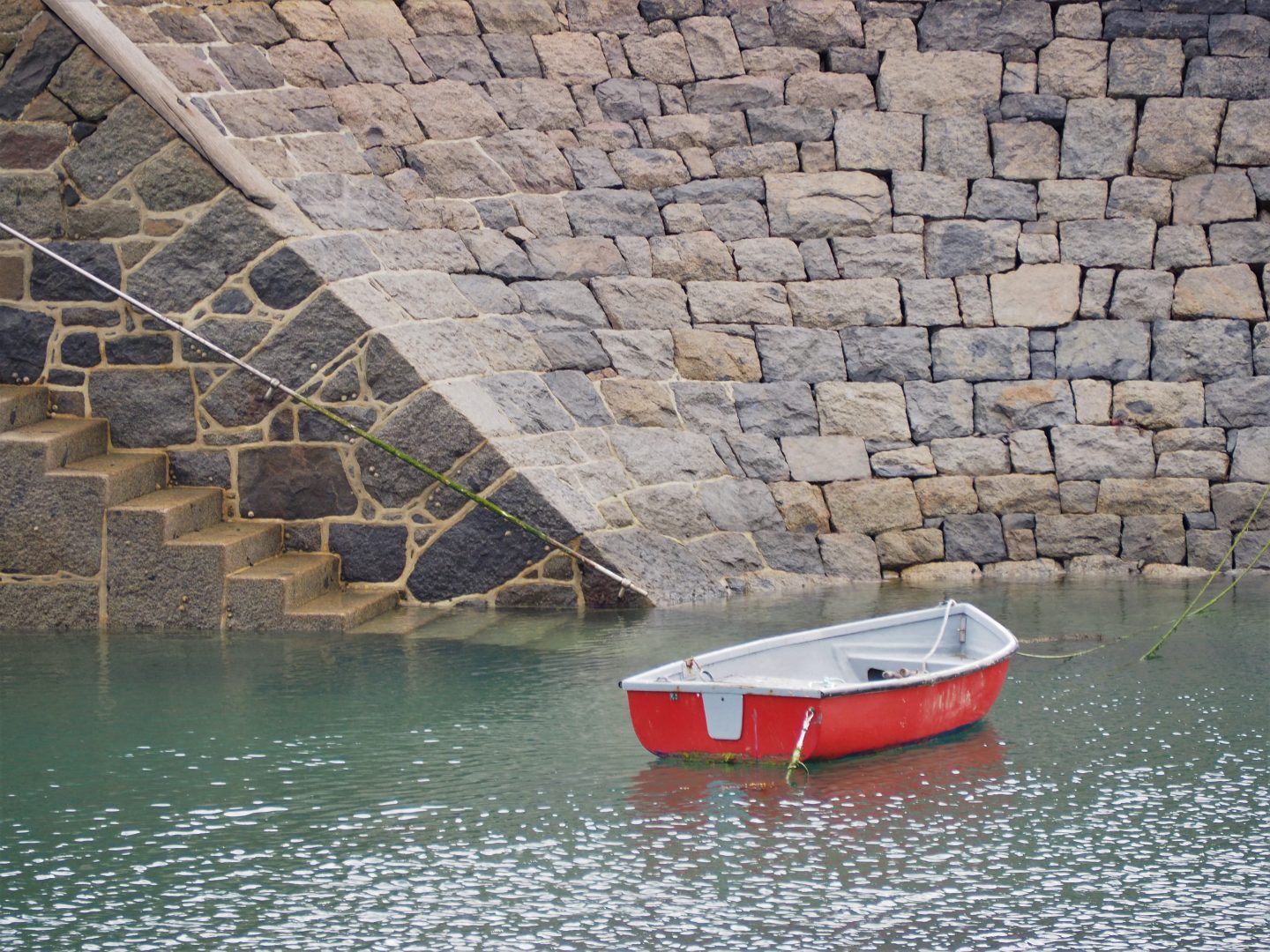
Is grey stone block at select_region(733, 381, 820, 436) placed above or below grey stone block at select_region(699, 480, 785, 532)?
above

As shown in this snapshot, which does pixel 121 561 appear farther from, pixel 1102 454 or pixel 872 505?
pixel 1102 454

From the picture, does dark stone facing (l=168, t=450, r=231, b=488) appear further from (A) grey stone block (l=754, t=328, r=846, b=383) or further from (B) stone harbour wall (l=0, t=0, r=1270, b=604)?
(A) grey stone block (l=754, t=328, r=846, b=383)

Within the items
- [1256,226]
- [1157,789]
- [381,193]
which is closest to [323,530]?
[381,193]

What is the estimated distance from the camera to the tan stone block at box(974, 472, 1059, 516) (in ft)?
36.9

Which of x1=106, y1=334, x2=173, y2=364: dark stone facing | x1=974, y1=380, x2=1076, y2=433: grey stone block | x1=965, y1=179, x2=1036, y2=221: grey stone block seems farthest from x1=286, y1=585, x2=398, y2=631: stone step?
x1=965, y1=179, x2=1036, y2=221: grey stone block

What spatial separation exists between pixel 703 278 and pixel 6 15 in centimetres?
451

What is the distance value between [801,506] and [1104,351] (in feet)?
7.70

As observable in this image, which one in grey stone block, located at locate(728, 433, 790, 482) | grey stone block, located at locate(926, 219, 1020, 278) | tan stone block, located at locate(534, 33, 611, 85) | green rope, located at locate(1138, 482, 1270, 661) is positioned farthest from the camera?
tan stone block, located at locate(534, 33, 611, 85)

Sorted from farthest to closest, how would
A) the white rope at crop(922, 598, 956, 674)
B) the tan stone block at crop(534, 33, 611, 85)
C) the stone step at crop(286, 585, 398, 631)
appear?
the tan stone block at crop(534, 33, 611, 85)
the stone step at crop(286, 585, 398, 631)
the white rope at crop(922, 598, 956, 674)

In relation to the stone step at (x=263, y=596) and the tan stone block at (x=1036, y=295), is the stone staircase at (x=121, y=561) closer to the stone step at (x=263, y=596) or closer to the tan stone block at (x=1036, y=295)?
the stone step at (x=263, y=596)

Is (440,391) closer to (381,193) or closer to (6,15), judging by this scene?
(381,193)

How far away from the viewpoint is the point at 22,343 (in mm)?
9977

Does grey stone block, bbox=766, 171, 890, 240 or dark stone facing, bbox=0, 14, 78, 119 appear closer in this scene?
dark stone facing, bbox=0, 14, 78, 119

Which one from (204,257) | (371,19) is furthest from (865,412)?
(204,257)
